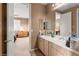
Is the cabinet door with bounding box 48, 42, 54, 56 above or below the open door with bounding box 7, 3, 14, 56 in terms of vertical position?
below

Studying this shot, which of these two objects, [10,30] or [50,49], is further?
[50,49]

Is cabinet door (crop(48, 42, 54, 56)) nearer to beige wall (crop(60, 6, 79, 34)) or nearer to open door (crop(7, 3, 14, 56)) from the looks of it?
beige wall (crop(60, 6, 79, 34))

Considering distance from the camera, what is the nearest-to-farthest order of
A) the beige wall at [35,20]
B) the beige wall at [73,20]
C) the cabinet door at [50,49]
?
1. the cabinet door at [50,49]
2. the beige wall at [73,20]
3. the beige wall at [35,20]

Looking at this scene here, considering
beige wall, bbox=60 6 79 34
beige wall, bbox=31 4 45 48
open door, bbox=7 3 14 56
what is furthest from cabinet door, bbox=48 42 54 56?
open door, bbox=7 3 14 56

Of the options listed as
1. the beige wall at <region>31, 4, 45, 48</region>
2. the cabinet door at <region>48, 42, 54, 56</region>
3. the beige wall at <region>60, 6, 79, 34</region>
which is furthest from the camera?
the beige wall at <region>31, 4, 45, 48</region>

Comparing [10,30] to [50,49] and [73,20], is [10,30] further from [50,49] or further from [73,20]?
[73,20]

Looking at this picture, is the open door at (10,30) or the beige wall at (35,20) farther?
the beige wall at (35,20)

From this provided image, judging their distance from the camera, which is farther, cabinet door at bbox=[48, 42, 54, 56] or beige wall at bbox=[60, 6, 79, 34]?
beige wall at bbox=[60, 6, 79, 34]

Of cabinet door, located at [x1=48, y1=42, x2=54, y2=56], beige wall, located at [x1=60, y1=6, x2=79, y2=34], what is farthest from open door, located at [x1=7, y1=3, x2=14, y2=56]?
beige wall, located at [x1=60, y1=6, x2=79, y2=34]

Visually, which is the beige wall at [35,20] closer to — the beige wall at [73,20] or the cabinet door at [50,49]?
the cabinet door at [50,49]

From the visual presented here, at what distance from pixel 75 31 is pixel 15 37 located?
1.01 metres

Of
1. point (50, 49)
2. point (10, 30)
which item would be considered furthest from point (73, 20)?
point (10, 30)

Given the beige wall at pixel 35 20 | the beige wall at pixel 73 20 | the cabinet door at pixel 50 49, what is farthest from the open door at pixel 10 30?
the beige wall at pixel 73 20

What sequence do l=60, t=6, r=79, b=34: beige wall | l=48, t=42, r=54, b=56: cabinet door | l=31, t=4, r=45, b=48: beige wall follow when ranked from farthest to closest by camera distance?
l=31, t=4, r=45, b=48: beige wall < l=60, t=6, r=79, b=34: beige wall < l=48, t=42, r=54, b=56: cabinet door
